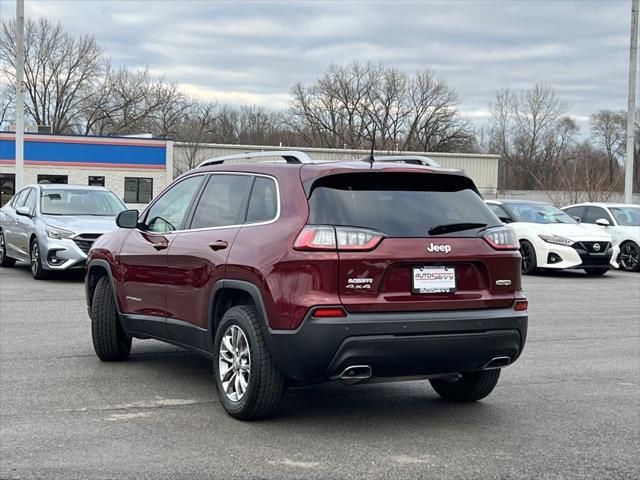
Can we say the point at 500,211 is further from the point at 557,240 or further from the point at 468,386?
the point at 468,386

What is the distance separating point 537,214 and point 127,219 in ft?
43.3

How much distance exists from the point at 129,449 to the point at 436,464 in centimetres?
180

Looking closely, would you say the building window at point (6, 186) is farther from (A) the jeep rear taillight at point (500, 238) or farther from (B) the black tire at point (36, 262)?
(A) the jeep rear taillight at point (500, 238)

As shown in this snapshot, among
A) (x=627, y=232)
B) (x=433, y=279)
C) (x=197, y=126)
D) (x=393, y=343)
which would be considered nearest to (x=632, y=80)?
(x=627, y=232)

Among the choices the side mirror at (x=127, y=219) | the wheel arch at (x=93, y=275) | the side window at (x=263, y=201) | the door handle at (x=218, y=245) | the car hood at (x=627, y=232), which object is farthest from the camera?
the car hood at (x=627, y=232)

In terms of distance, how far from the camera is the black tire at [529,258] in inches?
696

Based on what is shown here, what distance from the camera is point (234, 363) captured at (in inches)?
221

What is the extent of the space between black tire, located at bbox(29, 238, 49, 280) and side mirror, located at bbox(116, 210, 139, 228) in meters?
7.70

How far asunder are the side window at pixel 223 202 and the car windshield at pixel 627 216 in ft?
51.6

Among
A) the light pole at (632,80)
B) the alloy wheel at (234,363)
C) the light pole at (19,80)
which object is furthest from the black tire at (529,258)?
the light pole at (19,80)

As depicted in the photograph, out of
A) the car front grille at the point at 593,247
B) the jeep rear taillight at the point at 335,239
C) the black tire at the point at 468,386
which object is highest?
the jeep rear taillight at the point at 335,239

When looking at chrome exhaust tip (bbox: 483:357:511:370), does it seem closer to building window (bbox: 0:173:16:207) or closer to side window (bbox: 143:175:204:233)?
side window (bbox: 143:175:204:233)

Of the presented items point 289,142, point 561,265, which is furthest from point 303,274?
point 289,142

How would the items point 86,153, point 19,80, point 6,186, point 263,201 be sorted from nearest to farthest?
point 263,201
point 19,80
point 6,186
point 86,153
